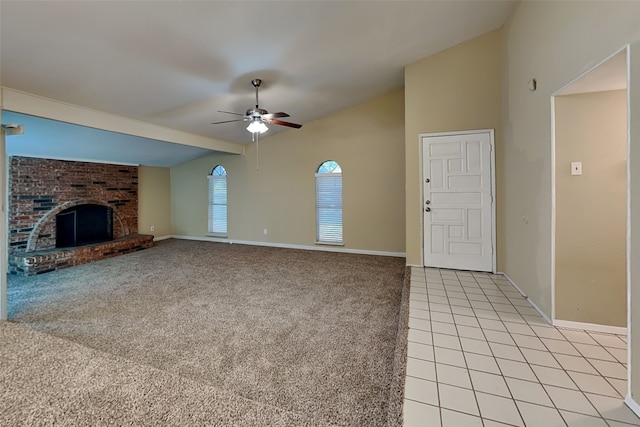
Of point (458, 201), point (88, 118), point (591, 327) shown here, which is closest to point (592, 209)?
point (591, 327)

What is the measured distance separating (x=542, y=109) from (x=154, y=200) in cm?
839

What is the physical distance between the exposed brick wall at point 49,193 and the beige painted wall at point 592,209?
25.8 feet

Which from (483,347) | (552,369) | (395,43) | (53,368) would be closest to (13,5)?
(53,368)

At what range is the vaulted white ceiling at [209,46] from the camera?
2465 mm

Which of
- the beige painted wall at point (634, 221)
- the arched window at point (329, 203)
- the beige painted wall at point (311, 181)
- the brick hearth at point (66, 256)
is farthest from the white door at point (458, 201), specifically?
the brick hearth at point (66, 256)

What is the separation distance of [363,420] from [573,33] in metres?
3.09

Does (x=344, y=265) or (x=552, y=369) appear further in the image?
(x=344, y=265)

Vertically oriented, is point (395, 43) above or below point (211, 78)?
above

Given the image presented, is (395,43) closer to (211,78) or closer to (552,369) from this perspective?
(211,78)

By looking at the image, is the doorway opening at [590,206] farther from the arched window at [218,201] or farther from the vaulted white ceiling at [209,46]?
the arched window at [218,201]

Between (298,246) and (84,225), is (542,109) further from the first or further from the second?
(84,225)

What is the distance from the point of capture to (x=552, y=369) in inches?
70.4

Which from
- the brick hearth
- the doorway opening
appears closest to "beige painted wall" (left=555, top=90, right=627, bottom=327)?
the doorway opening

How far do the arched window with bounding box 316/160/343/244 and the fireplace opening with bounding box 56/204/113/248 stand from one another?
4926 mm
